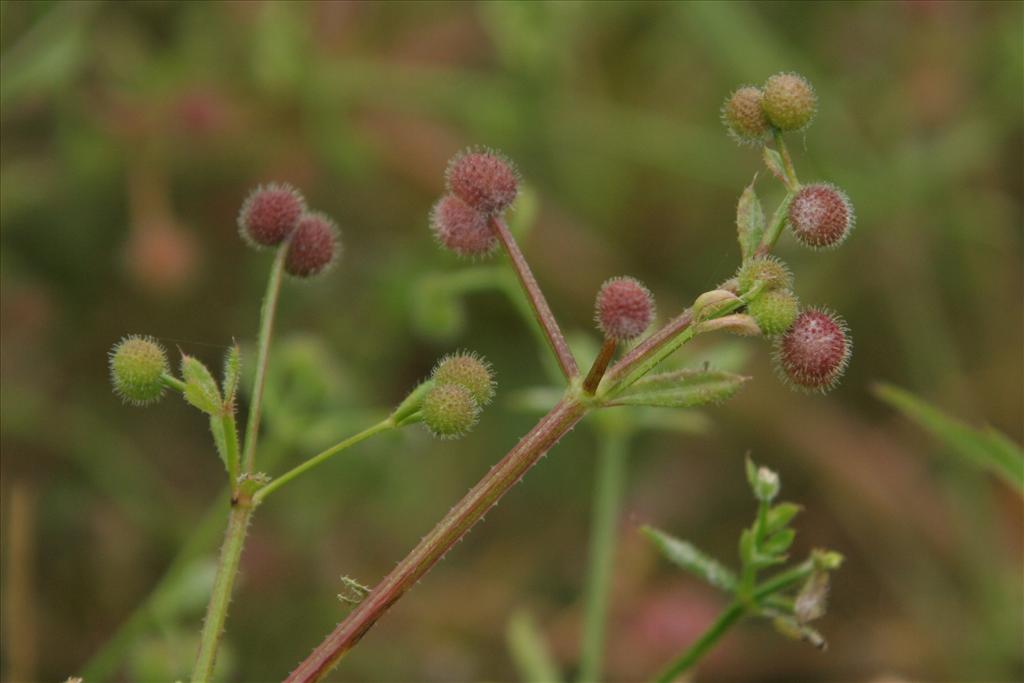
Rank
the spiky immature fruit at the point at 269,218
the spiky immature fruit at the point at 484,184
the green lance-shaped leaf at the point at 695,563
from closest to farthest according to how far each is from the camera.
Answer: the spiky immature fruit at the point at 484,184
the spiky immature fruit at the point at 269,218
the green lance-shaped leaf at the point at 695,563

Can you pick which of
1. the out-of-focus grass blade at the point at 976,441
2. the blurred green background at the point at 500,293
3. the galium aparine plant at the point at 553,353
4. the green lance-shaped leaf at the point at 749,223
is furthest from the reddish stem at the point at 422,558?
the blurred green background at the point at 500,293

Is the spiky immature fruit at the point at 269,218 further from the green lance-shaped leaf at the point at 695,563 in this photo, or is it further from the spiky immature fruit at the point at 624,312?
the green lance-shaped leaf at the point at 695,563

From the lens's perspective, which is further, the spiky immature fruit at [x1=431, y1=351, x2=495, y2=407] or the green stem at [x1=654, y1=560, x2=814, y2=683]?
the green stem at [x1=654, y1=560, x2=814, y2=683]

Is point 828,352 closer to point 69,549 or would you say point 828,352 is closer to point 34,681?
point 34,681

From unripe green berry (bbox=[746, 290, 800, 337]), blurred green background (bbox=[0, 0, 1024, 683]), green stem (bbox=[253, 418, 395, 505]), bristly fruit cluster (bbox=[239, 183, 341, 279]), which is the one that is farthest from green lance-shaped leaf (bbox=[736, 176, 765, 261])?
blurred green background (bbox=[0, 0, 1024, 683])

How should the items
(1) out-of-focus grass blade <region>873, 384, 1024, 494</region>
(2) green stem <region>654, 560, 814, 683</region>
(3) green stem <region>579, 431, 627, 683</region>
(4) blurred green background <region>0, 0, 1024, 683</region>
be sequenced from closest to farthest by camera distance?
(2) green stem <region>654, 560, 814, 683</region> → (1) out-of-focus grass blade <region>873, 384, 1024, 494</region> → (3) green stem <region>579, 431, 627, 683</region> → (4) blurred green background <region>0, 0, 1024, 683</region>

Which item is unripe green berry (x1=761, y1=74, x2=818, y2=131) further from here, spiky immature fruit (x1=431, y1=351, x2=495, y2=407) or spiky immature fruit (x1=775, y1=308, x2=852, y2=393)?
spiky immature fruit (x1=431, y1=351, x2=495, y2=407)

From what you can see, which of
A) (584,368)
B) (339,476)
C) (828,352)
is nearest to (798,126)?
(828,352)

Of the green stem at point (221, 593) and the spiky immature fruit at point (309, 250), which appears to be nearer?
the green stem at point (221, 593)
